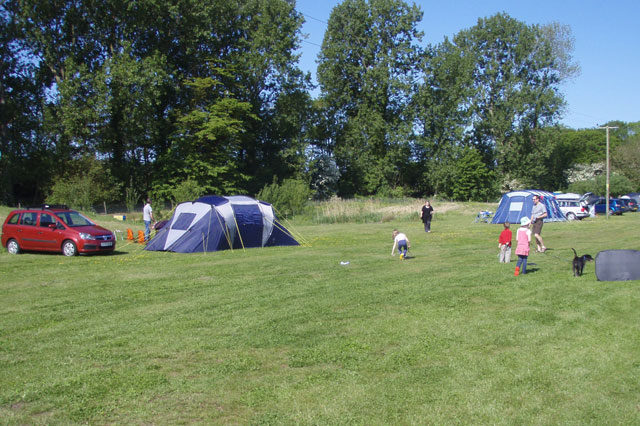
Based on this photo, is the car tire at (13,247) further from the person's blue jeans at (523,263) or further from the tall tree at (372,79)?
the tall tree at (372,79)

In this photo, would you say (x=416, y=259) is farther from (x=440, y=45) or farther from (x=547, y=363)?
(x=440, y=45)

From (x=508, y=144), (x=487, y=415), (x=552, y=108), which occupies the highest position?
(x=552, y=108)

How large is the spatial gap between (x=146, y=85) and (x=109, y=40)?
6467 millimetres

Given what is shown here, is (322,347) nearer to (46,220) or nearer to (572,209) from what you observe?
(46,220)

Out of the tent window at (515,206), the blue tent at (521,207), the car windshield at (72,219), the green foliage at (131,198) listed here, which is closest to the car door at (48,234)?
the car windshield at (72,219)

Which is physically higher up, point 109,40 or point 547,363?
point 109,40

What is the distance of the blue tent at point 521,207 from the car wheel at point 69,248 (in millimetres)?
22529

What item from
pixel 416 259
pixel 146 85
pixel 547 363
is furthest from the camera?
pixel 146 85

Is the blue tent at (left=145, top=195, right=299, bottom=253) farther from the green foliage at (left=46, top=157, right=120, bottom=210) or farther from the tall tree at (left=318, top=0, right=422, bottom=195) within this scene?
the tall tree at (left=318, top=0, right=422, bottom=195)

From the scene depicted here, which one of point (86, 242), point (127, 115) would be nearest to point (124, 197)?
point (127, 115)

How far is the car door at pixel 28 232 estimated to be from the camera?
18047 millimetres

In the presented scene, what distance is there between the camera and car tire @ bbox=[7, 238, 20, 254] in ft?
60.0

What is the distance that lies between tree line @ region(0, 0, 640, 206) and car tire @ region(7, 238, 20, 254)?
15.0 m

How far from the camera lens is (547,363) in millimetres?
6406
